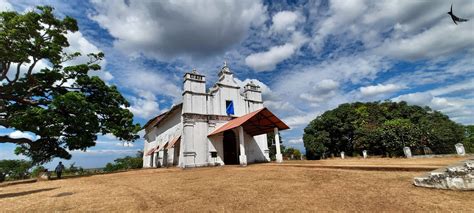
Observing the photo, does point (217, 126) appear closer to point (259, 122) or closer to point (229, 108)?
point (229, 108)

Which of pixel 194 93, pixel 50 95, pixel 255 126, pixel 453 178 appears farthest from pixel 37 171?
pixel 453 178

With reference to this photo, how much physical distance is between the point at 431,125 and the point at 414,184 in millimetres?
30707

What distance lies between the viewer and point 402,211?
4.35 metres

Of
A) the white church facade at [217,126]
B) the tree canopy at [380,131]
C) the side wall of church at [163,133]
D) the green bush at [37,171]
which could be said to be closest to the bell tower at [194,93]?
the white church facade at [217,126]

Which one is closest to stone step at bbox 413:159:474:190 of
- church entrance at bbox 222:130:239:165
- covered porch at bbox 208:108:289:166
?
covered porch at bbox 208:108:289:166

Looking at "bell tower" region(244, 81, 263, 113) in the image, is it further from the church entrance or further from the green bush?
the green bush

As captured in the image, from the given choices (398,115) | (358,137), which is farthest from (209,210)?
(398,115)

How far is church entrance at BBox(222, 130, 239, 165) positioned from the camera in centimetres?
2208

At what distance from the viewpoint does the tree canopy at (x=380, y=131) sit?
27000mm

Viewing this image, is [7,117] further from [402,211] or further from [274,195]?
[402,211]

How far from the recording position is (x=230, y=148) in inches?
884

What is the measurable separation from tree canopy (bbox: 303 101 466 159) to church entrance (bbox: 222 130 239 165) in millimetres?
17855

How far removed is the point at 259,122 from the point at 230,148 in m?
5.05

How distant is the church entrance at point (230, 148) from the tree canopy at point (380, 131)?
17.9 metres
